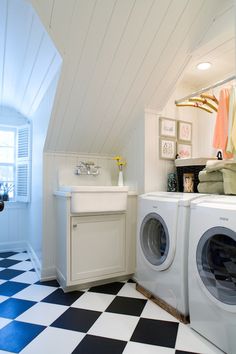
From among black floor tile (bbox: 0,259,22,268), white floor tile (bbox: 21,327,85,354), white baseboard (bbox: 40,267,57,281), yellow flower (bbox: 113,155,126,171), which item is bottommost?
black floor tile (bbox: 0,259,22,268)

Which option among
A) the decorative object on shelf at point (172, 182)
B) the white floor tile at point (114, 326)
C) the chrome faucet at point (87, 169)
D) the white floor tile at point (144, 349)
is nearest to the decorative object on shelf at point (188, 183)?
the decorative object on shelf at point (172, 182)

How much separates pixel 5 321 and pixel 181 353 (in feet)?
3.93

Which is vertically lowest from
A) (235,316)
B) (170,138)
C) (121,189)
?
(235,316)

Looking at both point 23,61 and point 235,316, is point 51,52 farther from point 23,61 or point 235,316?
point 235,316

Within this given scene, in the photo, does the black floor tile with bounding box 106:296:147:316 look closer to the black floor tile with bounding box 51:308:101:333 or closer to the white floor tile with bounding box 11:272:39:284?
the black floor tile with bounding box 51:308:101:333

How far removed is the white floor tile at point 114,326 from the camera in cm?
155

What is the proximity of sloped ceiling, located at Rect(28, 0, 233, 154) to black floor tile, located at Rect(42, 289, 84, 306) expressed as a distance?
1.39 meters

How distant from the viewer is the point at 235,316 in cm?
125

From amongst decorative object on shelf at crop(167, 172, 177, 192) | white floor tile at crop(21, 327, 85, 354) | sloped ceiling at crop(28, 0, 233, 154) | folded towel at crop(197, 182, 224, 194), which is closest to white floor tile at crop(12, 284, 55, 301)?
white floor tile at crop(21, 327, 85, 354)

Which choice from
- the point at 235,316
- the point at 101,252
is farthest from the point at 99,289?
the point at 235,316

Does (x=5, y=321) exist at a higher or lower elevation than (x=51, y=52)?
lower

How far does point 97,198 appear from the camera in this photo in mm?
2160

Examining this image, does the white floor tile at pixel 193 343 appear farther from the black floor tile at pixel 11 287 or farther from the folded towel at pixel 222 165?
the black floor tile at pixel 11 287

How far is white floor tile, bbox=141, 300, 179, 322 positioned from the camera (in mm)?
1738
